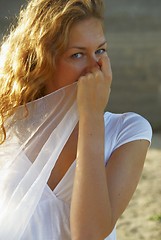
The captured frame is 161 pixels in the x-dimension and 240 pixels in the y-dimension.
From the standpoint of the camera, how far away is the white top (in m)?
2.31

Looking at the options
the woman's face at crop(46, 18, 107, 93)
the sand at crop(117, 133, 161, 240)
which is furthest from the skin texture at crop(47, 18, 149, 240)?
the sand at crop(117, 133, 161, 240)

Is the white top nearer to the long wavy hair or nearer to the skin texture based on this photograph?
the skin texture

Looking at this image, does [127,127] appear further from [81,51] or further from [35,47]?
[35,47]

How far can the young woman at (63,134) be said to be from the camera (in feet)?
7.32

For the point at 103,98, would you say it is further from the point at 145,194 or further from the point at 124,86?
the point at 124,86

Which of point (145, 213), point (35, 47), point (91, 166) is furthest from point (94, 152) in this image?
point (145, 213)

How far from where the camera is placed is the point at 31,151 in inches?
97.1

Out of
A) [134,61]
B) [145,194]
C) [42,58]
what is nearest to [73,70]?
[42,58]

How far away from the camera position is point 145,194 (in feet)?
18.9

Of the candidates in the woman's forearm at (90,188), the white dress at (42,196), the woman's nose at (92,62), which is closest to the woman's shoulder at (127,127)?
the white dress at (42,196)

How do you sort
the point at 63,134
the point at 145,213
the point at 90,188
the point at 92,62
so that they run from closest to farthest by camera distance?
the point at 90,188 → the point at 92,62 → the point at 63,134 → the point at 145,213

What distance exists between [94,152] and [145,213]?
3232 mm

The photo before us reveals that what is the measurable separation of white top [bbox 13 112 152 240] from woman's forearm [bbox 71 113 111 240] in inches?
4.9

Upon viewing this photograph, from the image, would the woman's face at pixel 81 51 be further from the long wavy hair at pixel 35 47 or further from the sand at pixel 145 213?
the sand at pixel 145 213
